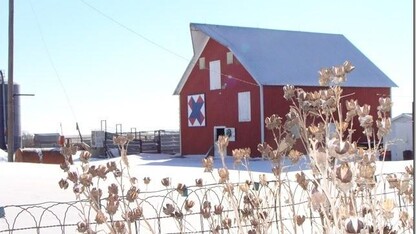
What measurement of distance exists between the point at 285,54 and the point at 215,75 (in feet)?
8.48

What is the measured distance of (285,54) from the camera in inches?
827

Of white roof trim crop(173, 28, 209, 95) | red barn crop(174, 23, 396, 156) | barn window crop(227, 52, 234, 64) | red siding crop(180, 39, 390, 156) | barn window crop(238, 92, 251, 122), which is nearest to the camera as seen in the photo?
red siding crop(180, 39, 390, 156)

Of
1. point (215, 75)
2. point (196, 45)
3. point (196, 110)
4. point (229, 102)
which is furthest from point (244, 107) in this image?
point (196, 45)

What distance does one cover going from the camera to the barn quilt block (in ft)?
70.2

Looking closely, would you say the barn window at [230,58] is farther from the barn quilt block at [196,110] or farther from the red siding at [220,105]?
the barn quilt block at [196,110]

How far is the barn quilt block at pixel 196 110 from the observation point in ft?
70.2

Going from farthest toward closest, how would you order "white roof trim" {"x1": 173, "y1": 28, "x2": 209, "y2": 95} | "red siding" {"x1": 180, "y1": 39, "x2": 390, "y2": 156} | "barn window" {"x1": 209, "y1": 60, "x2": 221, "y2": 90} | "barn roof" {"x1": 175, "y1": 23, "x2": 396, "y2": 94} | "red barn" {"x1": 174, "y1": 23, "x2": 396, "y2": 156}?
"white roof trim" {"x1": 173, "y1": 28, "x2": 209, "y2": 95} < "barn window" {"x1": 209, "y1": 60, "x2": 221, "y2": 90} < "barn roof" {"x1": 175, "y1": 23, "x2": 396, "y2": 94} < "red barn" {"x1": 174, "y1": 23, "x2": 396, "y2": 156} < "red siding" {"x1": 180, "y1": 39, "x2": 390, "y2": 156}

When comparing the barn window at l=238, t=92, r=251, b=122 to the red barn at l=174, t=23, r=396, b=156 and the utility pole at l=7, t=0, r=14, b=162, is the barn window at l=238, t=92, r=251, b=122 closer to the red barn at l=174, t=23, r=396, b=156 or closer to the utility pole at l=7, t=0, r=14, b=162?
the red barn at l=174, t=23, r=396, b=156

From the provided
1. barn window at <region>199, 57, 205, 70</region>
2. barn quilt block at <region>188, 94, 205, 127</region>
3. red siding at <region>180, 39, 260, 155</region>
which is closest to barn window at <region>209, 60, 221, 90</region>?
red siding at <region>180, 39, 260, 155</region>

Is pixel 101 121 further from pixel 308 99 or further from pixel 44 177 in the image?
pixel 308 99

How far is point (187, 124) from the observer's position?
22.1m

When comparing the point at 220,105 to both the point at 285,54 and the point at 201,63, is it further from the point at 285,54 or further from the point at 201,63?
the point at 285,54

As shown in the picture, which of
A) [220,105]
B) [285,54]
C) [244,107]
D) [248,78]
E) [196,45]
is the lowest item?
[244,107]

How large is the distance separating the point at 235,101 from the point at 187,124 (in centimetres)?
273
